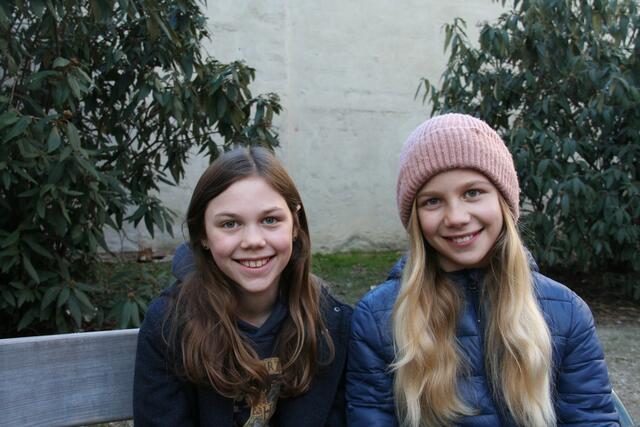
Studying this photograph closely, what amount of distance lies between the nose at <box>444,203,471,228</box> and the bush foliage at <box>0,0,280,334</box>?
66.8 inches

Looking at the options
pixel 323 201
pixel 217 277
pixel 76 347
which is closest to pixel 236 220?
pixel 217 277

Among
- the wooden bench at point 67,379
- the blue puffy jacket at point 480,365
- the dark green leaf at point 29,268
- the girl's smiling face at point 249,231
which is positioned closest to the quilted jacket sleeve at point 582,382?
the blue puffy jacket at point 480,365

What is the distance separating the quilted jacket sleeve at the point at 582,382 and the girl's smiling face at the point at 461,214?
355 mm

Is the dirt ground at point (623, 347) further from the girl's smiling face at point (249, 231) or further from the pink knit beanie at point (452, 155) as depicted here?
the girl's smiling face at point (249, 231)

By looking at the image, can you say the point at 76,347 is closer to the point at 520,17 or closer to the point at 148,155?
the point at 148,155

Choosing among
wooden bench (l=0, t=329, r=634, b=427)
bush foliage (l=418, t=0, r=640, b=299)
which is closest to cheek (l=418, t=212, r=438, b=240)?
wooden bench (l=0, t=329, r=634, b=427)

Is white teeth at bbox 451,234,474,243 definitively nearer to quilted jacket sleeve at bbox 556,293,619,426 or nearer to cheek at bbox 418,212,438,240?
cheek at bbox 418,212,438,240

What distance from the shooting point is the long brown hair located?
200cm

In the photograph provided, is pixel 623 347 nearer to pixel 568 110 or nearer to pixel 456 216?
pixel 568 110

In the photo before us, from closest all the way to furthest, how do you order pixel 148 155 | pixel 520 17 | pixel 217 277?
pixel 217 277 < pixel 148 155 < pixel 520 17

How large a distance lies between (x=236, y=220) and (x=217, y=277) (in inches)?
8.1

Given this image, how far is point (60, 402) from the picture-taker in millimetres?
2020

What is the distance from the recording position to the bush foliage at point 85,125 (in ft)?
10.0

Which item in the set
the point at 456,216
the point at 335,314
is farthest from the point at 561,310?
the point at 335,314
